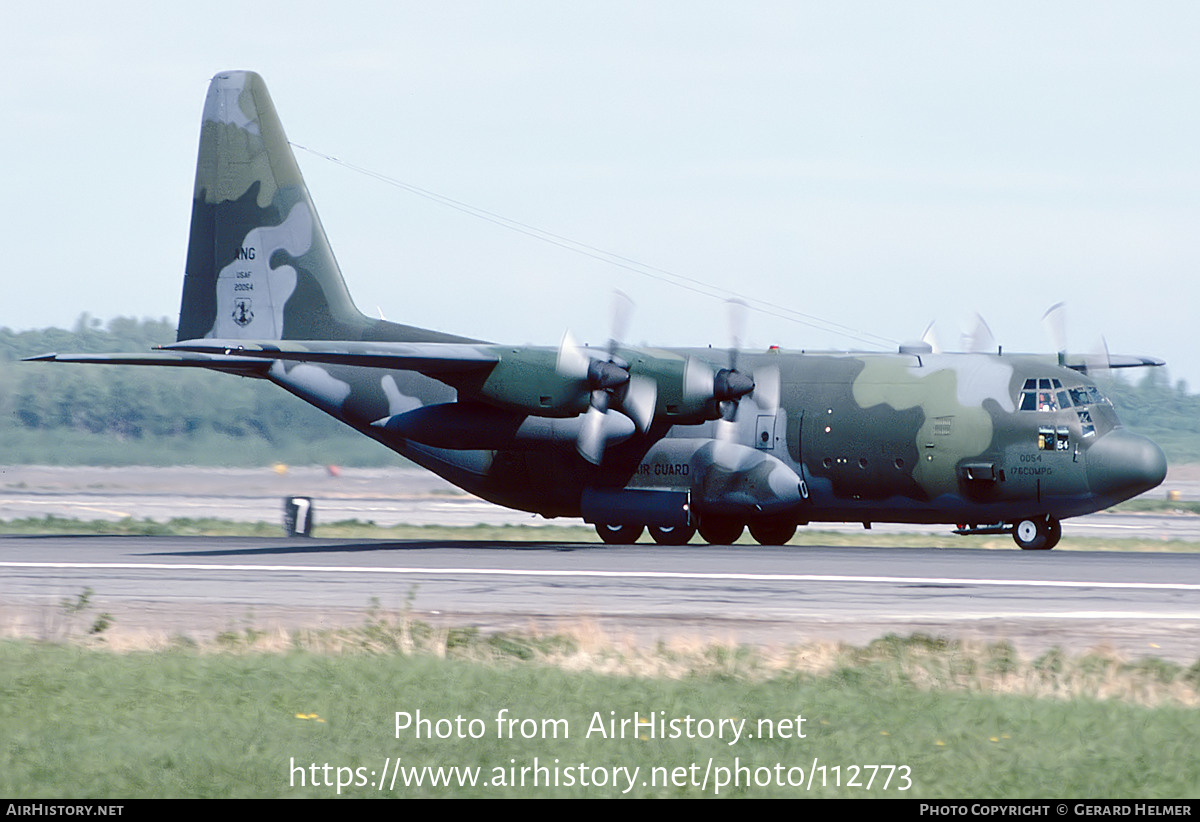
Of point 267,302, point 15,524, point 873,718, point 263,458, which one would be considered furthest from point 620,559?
point 263,458

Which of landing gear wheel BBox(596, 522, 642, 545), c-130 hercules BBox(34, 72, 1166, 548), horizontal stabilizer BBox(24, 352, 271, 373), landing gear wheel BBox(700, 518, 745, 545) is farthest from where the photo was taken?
landing gear wheel BBox(596, 522, 642, 545)

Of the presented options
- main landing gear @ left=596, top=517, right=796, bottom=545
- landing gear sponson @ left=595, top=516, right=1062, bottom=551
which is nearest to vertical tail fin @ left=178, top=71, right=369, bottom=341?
main landing gear @ left=596, top=517, right=796, bottom=545

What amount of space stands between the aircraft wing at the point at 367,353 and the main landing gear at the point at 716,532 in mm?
5289

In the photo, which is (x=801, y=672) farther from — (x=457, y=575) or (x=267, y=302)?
(x=267, y=302)

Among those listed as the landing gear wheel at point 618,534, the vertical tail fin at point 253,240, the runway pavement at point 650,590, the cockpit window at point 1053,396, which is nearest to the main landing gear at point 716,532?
the landing gear wheel at point 618,534

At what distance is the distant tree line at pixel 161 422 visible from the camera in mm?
46219

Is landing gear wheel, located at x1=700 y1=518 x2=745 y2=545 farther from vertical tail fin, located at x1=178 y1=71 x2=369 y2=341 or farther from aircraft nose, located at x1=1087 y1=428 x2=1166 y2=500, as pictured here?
vertical tail fin, located at x1=178 y1=71 x2=369 y2=341

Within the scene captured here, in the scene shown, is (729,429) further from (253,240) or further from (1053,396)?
(253,240)

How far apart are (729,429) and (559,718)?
62.5 ft

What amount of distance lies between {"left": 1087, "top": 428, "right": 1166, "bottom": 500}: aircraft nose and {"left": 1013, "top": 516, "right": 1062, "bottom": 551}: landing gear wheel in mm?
1657

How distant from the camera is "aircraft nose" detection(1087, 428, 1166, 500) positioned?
26.7 meters

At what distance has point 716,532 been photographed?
1202 inches

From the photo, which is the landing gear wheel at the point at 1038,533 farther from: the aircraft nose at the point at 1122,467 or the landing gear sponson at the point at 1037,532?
the aircraft nose at the point at 1122,467

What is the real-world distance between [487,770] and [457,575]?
13535mm
